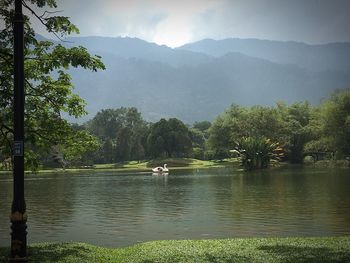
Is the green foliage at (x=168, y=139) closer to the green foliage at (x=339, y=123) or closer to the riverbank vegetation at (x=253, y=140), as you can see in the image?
the riverbank vegetation at (x=253, y=140)

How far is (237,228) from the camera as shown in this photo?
933 inches

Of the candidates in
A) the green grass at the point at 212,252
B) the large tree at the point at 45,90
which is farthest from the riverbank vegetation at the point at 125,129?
the green grass at the point at 212,252

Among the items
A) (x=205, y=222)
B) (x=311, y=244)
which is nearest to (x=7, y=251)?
(x=311, y=244)

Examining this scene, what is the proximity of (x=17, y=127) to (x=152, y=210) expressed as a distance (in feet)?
71.7

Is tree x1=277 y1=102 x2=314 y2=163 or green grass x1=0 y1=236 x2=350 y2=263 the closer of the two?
green grass x1=0 y1=236 x2=350 y2=263

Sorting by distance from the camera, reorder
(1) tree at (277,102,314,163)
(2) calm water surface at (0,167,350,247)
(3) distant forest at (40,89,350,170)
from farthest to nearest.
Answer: (1) tree at (277,102,314,163) < (3) distant forest at (40,89,350,170) < (2) calm water surface at (0,167,350,247)

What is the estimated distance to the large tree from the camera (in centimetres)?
1630

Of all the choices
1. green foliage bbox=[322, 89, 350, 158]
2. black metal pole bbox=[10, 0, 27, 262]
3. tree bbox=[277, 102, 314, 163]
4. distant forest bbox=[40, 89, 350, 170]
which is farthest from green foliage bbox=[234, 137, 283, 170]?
black metal pole bbox=[10, 0, 27, 262]

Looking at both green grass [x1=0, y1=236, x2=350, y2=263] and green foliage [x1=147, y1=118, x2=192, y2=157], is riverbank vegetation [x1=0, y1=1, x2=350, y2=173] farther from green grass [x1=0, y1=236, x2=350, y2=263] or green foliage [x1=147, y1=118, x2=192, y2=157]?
green grass [x1=0, y1=236, x2=350, y2=263]

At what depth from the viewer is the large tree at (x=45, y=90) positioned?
16.3m

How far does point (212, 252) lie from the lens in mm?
15656

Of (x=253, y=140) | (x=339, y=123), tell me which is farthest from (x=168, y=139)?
(x=339, y=123)

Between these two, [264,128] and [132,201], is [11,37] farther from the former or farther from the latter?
[264,128]

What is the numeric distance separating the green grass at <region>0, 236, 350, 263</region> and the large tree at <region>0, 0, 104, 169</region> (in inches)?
147
